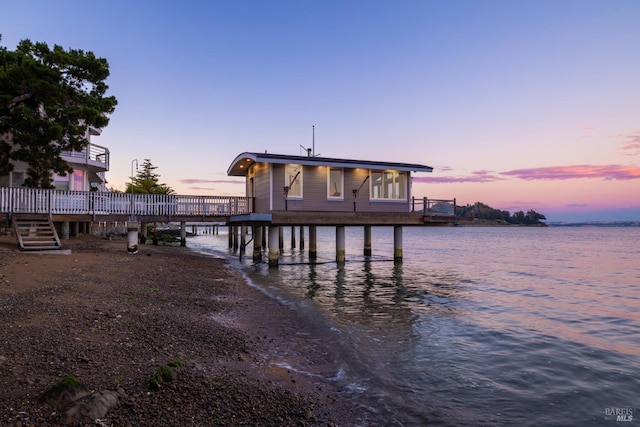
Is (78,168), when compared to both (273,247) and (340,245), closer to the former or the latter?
(273,247)

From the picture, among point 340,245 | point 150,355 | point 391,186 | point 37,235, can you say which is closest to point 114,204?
point 37,235

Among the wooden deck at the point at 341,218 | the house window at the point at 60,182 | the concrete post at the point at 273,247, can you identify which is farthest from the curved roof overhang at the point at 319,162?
the house window at the point at 60,182

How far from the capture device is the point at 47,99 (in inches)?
767

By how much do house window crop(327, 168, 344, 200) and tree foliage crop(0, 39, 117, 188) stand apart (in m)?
12.5

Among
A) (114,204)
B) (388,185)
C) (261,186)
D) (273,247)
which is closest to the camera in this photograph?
(114,204)

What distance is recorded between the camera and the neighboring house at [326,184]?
956 inches

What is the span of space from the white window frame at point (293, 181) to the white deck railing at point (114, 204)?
A: 3882 mm

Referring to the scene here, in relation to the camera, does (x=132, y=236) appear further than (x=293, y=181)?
No

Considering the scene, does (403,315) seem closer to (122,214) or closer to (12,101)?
(122,214)

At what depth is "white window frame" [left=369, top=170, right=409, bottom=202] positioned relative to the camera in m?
27.0

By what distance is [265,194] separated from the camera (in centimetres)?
2502

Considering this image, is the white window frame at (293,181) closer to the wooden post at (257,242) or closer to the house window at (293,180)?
the house window at (293,180)

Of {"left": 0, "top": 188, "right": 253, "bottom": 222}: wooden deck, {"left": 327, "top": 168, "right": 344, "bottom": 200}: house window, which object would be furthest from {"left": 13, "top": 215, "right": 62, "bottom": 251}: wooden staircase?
{"left": 327, "top": 168, "right": 344, "bottom": 200}: house window

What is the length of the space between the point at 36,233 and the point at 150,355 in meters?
16.5
